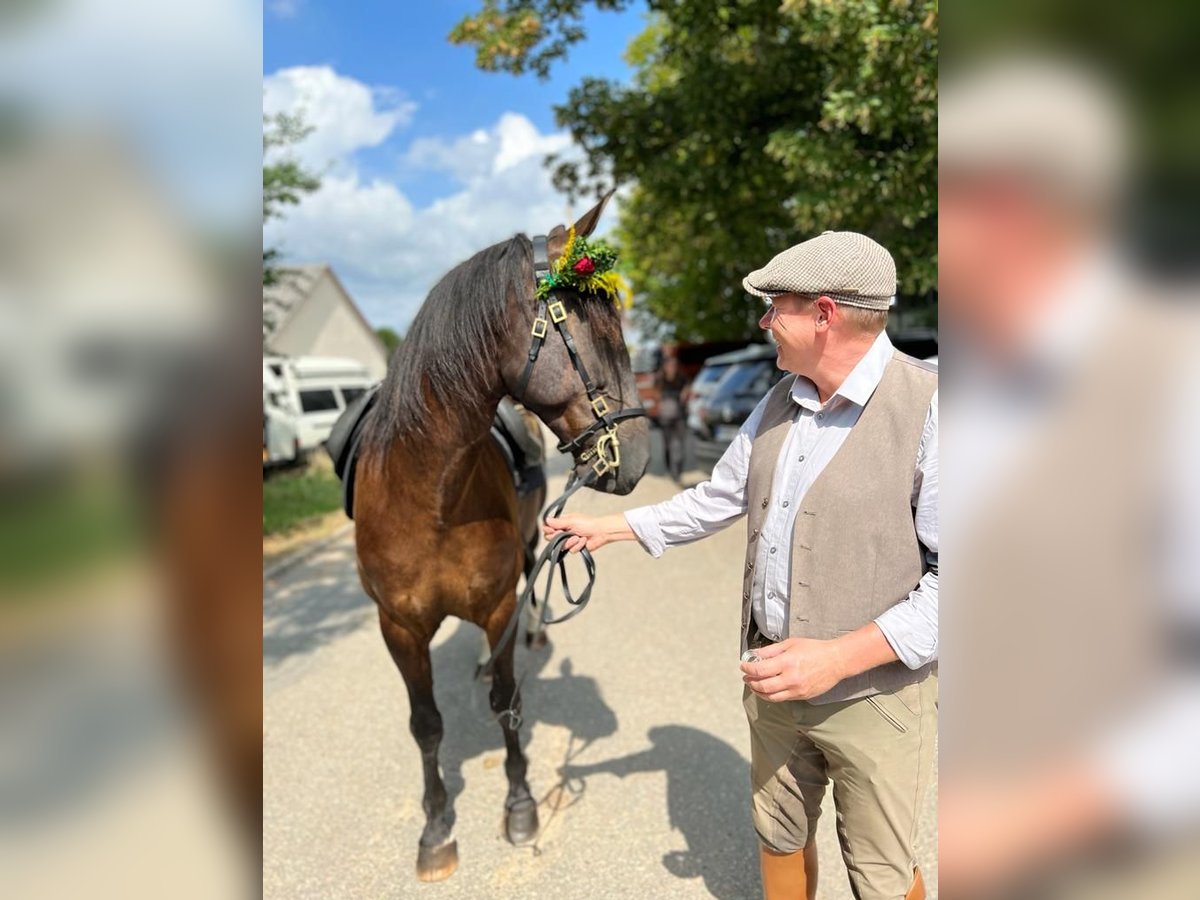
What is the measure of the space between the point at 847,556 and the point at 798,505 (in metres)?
0.15

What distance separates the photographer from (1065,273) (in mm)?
551

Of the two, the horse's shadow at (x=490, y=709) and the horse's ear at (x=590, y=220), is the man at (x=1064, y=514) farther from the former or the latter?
the horse's shadow at (x=490, y=709)

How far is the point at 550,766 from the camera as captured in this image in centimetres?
334

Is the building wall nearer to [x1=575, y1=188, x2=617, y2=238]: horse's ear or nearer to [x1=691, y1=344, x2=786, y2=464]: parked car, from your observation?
[x1=691, y1=344, x2=786, y2=464]: parked car

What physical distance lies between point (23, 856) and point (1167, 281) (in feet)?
3.12

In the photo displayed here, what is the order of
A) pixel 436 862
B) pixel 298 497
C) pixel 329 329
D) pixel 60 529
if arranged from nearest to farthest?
1. pixel 60 529
2. pixel 436 862
3. pixel 298 497
4. pixel 329 329

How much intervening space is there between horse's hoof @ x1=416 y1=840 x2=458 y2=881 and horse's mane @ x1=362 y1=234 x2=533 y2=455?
1.67m

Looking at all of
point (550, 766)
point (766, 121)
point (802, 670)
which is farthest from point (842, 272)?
point (766, 121)

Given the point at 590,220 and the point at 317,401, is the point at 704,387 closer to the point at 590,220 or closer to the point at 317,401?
the point at 317,401

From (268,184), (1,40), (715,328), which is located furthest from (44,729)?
(715,328)

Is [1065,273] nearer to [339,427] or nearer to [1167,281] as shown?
[1167,281]

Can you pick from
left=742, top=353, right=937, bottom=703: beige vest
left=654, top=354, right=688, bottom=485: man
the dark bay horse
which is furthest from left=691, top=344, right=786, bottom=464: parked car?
left=742, top=353, right=937, bottom=703: beige vest

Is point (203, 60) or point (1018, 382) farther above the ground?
point (203, 60)

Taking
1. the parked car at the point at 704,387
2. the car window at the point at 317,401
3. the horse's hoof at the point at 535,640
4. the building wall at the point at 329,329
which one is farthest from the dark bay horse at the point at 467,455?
the building wall at the point at 329,329
